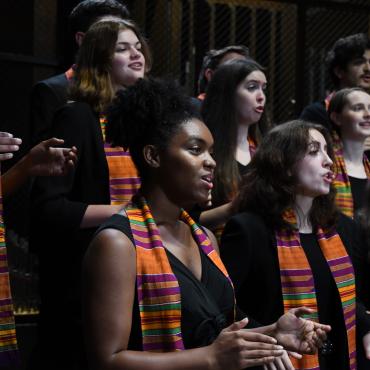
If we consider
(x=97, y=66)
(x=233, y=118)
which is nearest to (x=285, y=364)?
(x=97, y=66)

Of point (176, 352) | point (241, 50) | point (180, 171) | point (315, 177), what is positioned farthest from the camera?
point (241, 50)

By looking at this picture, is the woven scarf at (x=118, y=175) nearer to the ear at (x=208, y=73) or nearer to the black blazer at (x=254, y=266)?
the black blazer at (x=254, y=266)

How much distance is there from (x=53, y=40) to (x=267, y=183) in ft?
9.47

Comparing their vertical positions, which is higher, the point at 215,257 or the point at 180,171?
the point at 180,171

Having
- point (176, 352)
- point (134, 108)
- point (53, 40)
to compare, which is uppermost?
point (53, 40)

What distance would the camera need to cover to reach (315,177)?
3590 millimetres

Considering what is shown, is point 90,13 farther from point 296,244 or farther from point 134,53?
point 296,244

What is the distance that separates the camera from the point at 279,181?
11.8 ft

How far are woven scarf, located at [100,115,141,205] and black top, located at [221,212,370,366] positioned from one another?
0.43 meters

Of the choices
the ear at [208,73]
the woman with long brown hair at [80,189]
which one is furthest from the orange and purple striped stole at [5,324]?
the ear at [208,73]

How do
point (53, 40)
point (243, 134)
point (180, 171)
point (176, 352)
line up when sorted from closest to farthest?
point (176, 352) → point (180, 171) → point (243, 134) → point (53, 40)

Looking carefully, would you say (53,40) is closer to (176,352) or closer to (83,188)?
(83,188)

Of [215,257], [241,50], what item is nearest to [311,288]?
[215,257]

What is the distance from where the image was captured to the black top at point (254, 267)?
3367 mm
